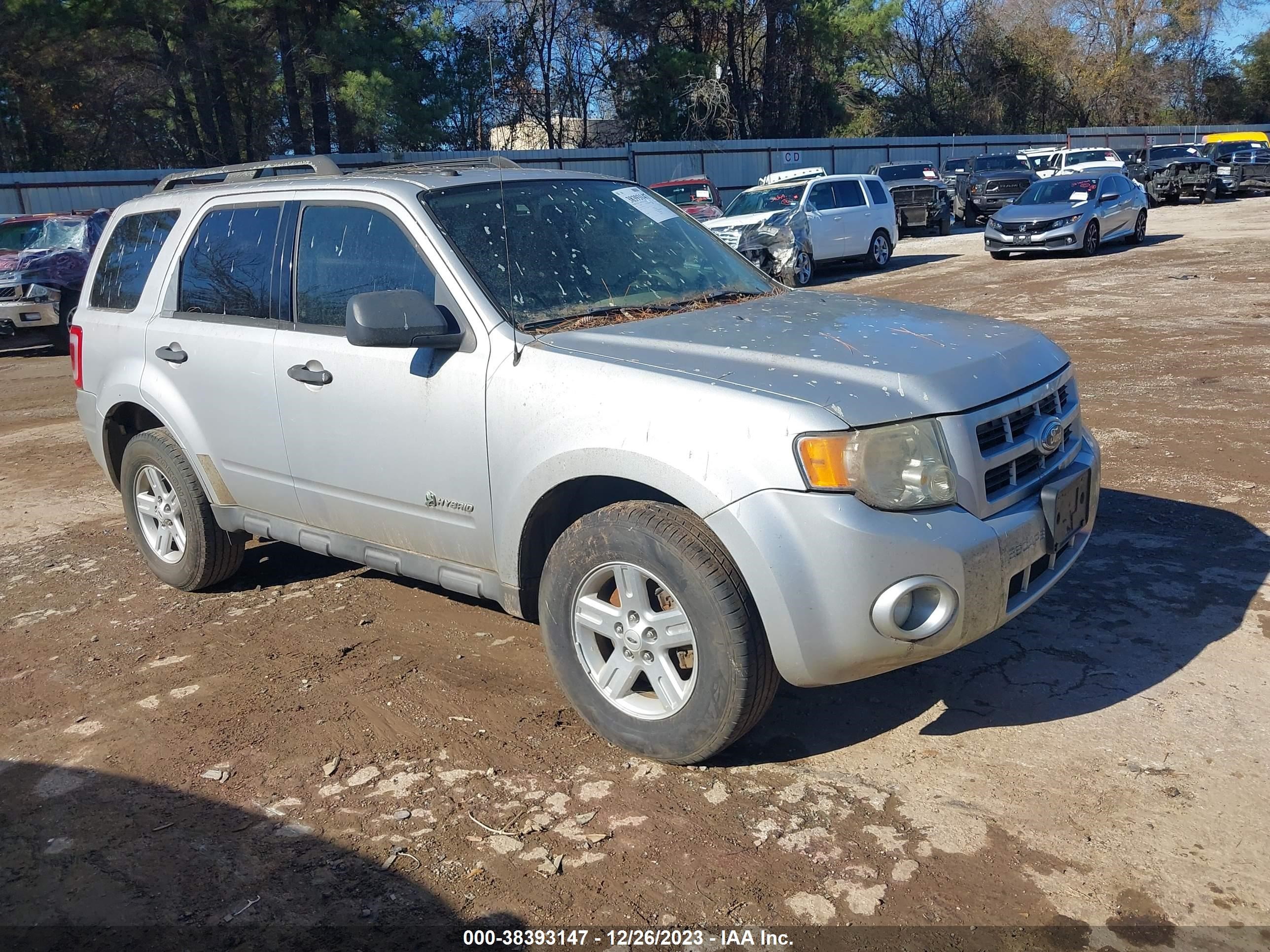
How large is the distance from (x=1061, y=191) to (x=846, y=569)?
19.7 m

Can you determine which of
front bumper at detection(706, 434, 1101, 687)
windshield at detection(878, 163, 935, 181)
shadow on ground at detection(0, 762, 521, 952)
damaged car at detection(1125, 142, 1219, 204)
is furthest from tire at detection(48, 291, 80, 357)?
damaged car at detection(1125, 142, 1219, 204)

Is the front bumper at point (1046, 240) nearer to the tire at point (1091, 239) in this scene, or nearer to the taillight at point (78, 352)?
the tire at point (1091, 239)

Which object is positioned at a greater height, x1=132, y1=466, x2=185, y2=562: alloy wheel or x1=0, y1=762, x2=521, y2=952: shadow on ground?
x1=132, y1=466, x2=185, y2=562: alloy wheel

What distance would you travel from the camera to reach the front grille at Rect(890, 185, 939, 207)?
2748 cm

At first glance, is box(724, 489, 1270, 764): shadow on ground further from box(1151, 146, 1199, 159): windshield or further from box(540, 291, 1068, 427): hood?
box(1151, 146, 1199, 159): windshield

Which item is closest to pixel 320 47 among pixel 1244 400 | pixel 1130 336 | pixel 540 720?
pixel 1130 336

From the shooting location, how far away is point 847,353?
3.50 meters

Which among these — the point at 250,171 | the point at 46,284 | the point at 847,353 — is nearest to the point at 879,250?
the point at 46,284

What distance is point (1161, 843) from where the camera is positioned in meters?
2.98

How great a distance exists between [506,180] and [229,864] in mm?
2694

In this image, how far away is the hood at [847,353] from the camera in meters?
3.21

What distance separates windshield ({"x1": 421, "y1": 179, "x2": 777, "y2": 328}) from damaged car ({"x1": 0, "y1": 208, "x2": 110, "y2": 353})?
40.0 feet

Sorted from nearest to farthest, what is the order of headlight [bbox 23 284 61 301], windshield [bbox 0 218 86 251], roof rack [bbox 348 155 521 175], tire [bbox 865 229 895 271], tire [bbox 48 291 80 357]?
roof rack [bbox 348 155 521 175] → headlight [bbox 23 284 61 301] → tire [bbox 48 291 80 357] → windshield [bbox 0 218 86 251] → tire [bbox 865 229 895 271]

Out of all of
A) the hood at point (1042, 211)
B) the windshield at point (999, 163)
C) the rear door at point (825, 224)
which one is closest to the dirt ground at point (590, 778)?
the rear door at point (825, 224)
